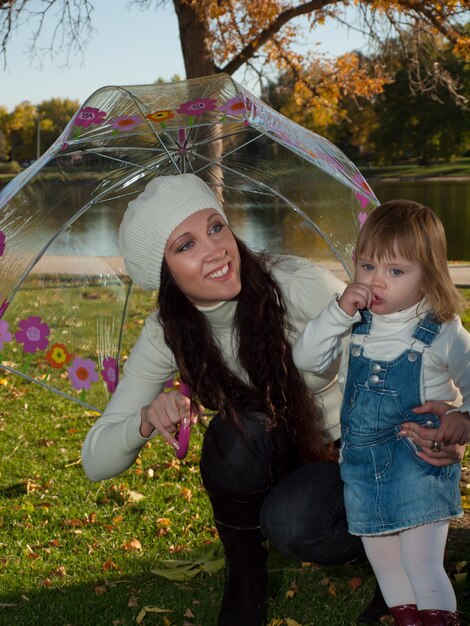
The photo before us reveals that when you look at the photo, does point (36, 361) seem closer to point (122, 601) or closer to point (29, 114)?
point (122, 601)

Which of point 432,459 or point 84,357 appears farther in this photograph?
point 84,357

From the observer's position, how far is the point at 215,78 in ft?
10.1

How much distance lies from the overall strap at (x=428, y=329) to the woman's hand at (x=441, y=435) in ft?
0.62

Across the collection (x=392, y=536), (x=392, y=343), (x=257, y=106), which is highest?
(x=257, y=106)

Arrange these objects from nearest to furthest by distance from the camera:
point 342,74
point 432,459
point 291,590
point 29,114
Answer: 1. point 432,459
2. point 291,590
3. point 342,74
4. point 29,114

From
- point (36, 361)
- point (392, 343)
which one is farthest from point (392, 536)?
point (36, 361)

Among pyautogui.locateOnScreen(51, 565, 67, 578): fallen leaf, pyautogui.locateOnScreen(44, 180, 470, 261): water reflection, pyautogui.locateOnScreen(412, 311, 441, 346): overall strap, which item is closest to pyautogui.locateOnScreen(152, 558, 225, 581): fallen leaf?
pyautogui.locateOnScreen(51, 565, 67, 578): fallen leaf

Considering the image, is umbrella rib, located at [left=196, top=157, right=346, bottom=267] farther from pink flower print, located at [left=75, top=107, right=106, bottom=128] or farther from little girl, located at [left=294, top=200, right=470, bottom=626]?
little girl, located at [left=294, top=200, right=470, bottom=626]

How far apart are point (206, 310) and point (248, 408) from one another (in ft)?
1.21

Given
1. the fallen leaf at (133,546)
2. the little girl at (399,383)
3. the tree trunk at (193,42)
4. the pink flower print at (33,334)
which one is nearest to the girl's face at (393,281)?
the little girl at (399,383)

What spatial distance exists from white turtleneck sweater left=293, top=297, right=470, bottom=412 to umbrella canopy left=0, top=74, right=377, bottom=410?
0.67 meters

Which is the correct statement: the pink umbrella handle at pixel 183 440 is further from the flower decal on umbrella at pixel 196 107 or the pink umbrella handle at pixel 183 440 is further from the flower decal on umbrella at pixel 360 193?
the flower decal on umbrella at pixel 360 193

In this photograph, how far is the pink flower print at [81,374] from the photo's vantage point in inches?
130

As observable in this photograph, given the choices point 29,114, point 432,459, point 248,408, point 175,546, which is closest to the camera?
point 432,459
